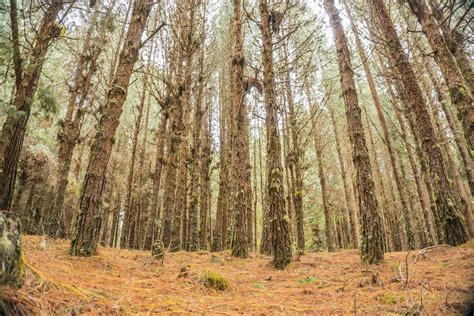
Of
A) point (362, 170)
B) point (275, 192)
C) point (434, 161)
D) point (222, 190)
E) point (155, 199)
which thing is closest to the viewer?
point (362, 170)

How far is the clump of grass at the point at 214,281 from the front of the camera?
3430 millimetres

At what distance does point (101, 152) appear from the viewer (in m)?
4.71

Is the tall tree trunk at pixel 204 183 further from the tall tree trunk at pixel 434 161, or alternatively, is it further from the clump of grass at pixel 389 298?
the clump of grass at pixel 389 298

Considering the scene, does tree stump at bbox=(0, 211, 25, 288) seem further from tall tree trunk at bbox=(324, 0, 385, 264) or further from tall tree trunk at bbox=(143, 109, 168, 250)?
tall tree trunk at bbox=(143, 109, 168, 250)

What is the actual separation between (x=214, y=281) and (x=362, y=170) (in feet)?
11.0

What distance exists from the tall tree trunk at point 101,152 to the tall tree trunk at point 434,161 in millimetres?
5709

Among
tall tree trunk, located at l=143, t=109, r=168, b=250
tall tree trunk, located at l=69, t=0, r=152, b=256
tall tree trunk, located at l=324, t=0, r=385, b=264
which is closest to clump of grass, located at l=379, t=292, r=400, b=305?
tall tree trunk, located at l=324, t=0, r=385, b=264

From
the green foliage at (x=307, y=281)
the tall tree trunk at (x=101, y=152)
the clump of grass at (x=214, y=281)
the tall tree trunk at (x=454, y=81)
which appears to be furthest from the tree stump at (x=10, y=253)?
the tall tree trunk at (x=454, y=81)

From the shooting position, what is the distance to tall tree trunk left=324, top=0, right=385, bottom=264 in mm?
4789

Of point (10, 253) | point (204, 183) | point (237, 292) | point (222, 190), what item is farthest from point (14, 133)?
point (204, 183)

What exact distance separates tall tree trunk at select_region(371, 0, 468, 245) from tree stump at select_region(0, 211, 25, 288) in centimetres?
636

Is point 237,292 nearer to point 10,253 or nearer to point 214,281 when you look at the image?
point 214,281

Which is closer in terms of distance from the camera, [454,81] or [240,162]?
[454,81]

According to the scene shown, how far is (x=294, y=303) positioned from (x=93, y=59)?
9443mm
